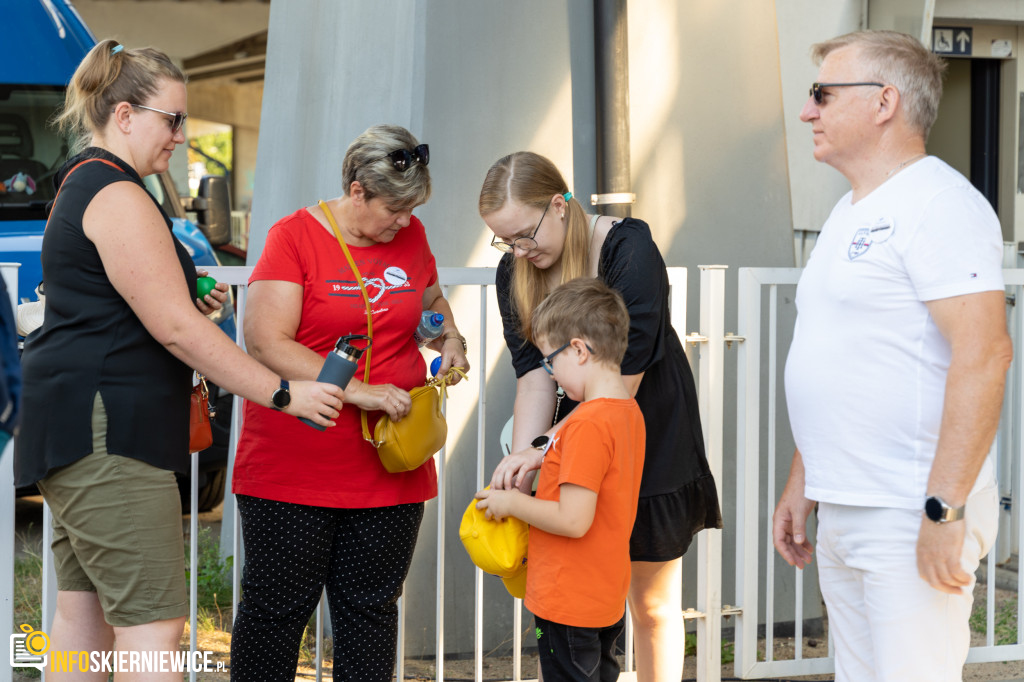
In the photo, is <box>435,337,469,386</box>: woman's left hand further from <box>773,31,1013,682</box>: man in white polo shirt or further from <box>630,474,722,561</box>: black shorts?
<box>773,31,1013,682</box>: man in white polo shirt

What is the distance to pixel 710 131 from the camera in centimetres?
453

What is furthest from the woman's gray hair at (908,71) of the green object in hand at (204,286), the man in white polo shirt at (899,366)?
the green object in hand at (204,286)

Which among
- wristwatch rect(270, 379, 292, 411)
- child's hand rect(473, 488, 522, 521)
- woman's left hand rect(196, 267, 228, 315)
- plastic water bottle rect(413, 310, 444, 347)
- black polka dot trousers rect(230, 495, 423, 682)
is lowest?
black polka dot trousers rect(230, 495, 423, 682)

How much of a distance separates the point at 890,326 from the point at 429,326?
1370 mm

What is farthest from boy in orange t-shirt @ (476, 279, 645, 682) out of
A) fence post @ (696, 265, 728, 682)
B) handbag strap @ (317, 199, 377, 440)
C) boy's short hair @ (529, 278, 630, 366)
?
fence post @ (696, 265, 728, 682)

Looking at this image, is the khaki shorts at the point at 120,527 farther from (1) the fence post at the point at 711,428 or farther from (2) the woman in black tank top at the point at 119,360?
(1) the fence post at the point at 711,428

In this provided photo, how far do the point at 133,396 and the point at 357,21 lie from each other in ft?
8.53

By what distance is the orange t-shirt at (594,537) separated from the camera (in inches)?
95.7

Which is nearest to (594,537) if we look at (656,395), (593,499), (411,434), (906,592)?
(593,499)

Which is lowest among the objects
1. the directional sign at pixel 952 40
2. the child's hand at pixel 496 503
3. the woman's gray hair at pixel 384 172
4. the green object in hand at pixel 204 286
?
the child's hand at pixel 496 503

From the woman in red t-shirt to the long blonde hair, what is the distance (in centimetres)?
22

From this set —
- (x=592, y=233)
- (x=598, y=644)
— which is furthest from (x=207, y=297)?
(x=598, y=644)

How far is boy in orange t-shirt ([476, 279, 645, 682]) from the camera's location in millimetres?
2434

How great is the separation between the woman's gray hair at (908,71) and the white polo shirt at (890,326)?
111 mm
